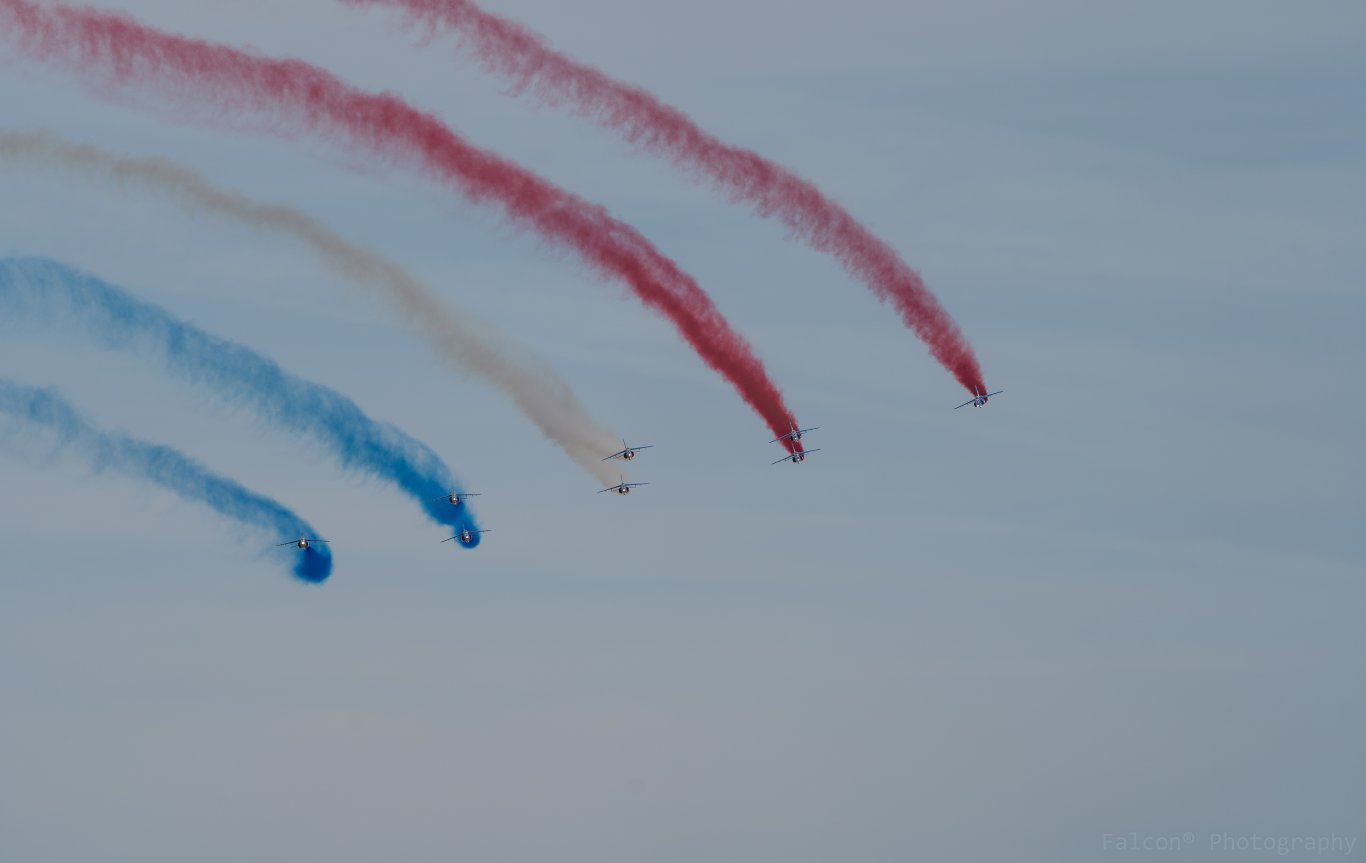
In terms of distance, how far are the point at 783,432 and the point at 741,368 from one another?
3.31 metres

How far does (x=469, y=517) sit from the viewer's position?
73.4m

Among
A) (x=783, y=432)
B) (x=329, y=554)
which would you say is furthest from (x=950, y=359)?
(x=329, y=554)

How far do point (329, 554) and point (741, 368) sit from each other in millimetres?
14940

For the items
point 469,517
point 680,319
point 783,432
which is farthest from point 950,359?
point 469,517

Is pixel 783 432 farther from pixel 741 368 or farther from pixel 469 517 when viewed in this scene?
pixel 469 517

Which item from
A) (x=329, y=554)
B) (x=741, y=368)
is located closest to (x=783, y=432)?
(x=741, y=368)

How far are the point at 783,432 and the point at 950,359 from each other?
22.5ft

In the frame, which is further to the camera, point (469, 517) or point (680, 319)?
point (469, 517)

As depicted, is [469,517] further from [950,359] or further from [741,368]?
[950,359]

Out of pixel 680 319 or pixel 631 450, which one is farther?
pixel 631 450

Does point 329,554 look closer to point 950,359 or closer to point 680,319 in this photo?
point 680,319

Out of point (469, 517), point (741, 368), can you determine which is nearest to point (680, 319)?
point (741, 368)

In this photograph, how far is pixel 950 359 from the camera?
2972 inches

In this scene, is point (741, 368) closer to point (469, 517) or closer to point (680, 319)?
point (680, 319)
